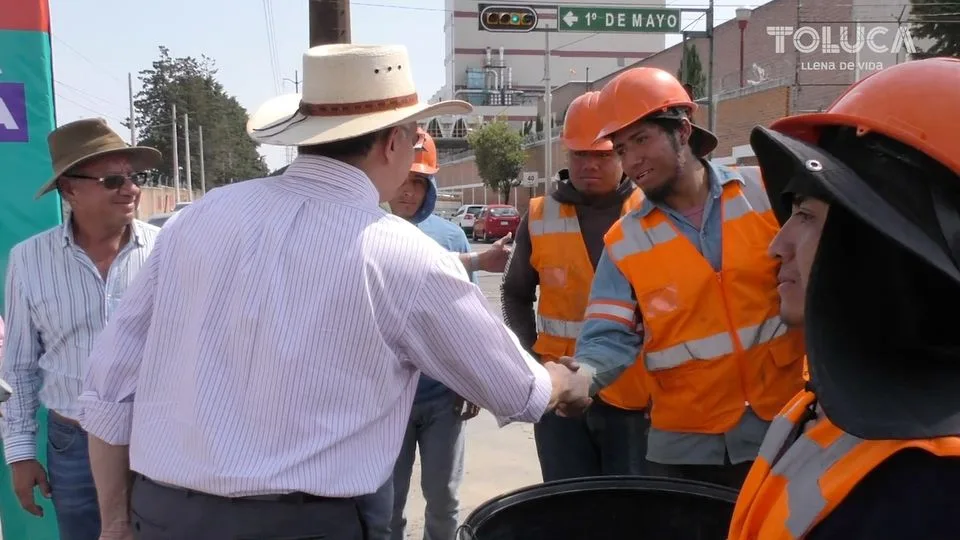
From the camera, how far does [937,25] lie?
27859mm

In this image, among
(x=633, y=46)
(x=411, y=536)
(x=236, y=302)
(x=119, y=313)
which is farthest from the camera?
(x=633, y=46)

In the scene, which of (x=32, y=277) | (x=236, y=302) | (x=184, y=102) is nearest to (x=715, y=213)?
(x=236, y=302)

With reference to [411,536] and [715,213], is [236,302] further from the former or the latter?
[411,536]

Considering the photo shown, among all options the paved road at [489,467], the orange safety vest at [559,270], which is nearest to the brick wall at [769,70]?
the paved road at [489,467]

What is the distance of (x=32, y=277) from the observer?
310cm

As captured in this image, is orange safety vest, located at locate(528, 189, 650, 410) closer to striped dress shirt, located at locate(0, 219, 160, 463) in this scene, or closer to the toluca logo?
striped dress shirt, located at locate(0, 219, 160, 463)

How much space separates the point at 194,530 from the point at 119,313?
1.81 ft

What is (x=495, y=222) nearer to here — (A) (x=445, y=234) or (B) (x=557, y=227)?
(A) (x=445, y=234)

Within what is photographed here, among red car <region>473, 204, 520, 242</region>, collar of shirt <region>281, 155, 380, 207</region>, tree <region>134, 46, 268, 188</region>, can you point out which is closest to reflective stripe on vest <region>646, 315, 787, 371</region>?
collar of shirt <region>281, 155, 380, 207</region>

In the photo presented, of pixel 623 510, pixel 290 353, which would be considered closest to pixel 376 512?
pixel 290 353

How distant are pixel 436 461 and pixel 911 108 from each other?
10.0 ft

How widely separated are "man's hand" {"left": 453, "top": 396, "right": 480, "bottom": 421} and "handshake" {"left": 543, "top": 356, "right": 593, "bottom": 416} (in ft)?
4.24

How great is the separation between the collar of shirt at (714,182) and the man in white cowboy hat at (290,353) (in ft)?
3.24

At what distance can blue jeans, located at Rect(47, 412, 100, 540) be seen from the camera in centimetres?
305
